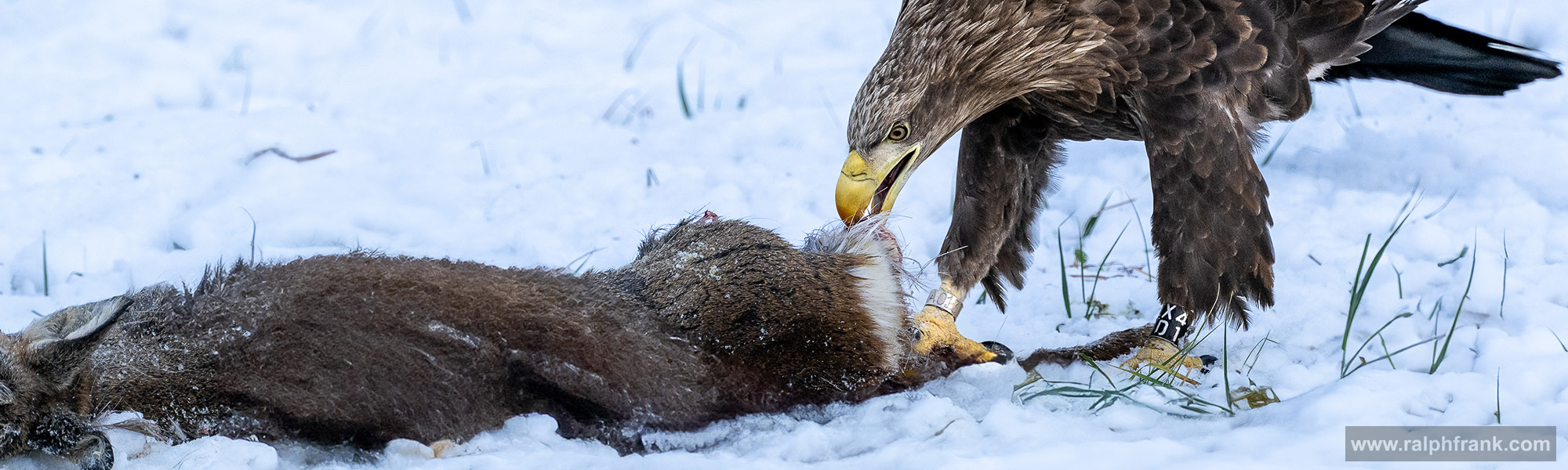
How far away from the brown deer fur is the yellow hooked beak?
307 millimetres

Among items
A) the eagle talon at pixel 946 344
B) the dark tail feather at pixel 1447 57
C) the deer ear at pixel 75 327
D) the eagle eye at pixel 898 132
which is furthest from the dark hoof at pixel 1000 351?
the deer ear at pixel 75 327

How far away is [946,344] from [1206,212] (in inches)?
26.2

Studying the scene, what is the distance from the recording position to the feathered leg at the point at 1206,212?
2.55 meters

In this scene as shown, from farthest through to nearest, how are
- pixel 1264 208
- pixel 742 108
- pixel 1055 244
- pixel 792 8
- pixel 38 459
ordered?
pixel 792 8
pixel 742 108
pixel 1055 244
pixel 1264 208
pixel 38 459

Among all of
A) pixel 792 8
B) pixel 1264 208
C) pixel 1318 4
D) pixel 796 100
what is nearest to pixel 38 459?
pixel 1264 208

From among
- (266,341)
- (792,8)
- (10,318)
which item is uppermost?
(792,8)

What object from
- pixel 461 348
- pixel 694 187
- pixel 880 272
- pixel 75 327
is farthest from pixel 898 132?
pixel 75 327

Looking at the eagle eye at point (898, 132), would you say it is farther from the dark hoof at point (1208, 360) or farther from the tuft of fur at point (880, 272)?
the dark hoof at point (1208, 360)

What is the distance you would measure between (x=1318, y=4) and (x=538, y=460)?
81.5 inches

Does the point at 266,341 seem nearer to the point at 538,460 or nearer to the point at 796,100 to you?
the point at 538,460

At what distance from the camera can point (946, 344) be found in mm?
2447

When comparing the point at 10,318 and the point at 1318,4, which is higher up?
the point at 1318,4

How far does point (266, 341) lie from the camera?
185 centimetres

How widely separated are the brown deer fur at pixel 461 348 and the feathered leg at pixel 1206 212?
2.50ft
